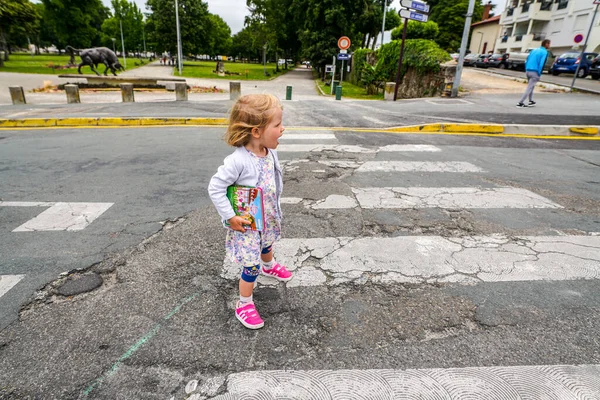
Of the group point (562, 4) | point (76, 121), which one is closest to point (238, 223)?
point (76, 121)

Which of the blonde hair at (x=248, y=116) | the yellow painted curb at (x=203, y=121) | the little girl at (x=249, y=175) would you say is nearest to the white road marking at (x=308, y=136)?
the yellow painted curb at (x=203, y=121)

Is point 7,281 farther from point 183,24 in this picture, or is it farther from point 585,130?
point 183,24

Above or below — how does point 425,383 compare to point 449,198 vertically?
below

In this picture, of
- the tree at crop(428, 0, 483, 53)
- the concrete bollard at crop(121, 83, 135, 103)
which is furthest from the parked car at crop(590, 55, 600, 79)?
the tree at crop(428, 0, 483, 53)

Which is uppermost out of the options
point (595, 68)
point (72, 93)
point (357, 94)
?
point (595, 68)

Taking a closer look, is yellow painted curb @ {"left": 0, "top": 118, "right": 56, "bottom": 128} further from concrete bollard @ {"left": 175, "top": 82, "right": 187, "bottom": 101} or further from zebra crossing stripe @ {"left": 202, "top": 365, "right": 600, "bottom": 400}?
zebra crossing stripe @ {"left": 202, "top": 365, "right": 600, "bottom": 400}

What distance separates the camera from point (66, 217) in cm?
380

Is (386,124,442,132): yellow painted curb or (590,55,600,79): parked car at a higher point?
(590,55,600,79): parked car

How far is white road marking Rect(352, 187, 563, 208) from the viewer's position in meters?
4.25

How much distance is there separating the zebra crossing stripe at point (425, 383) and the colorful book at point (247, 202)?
34.4 inches

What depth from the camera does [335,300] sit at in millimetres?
2541

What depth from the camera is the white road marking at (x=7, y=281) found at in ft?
8.36

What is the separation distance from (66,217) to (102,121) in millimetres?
6760

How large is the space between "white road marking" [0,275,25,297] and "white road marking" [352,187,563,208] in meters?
3.33
